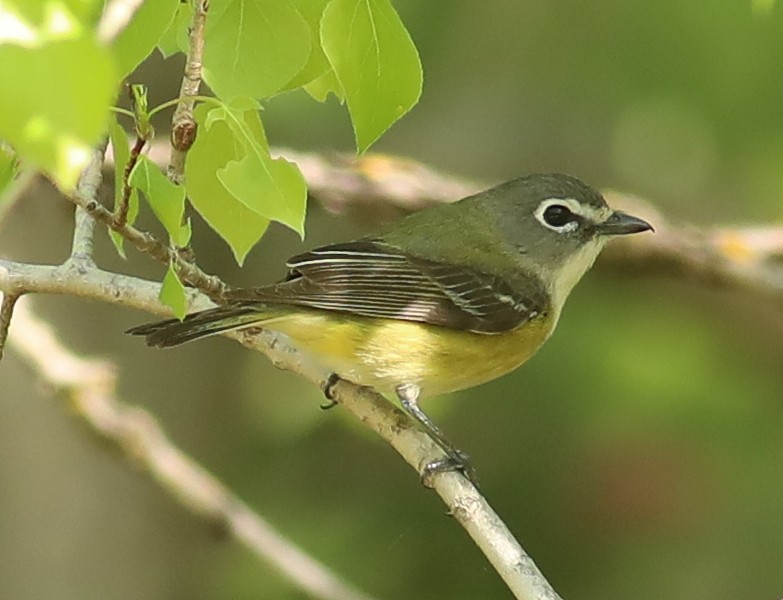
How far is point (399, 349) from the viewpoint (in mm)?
3320

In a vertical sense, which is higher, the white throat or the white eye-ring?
the white eye-ring

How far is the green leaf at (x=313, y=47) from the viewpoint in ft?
7.16

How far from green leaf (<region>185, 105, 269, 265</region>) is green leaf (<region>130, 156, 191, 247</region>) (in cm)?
17

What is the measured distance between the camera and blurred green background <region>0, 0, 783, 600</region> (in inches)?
197

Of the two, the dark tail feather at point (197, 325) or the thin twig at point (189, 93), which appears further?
the dark tail feather at point (197, 325)

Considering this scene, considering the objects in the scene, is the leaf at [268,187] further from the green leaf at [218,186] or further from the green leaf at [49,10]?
the green leaf at [49,10]

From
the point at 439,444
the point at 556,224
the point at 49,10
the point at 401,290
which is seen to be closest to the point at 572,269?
the point at 556,224

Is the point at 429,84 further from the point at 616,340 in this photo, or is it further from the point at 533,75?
the point at 616,340

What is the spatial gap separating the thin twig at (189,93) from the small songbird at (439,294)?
0.64 meters

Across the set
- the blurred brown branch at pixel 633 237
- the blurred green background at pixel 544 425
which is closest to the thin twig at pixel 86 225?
the blurred brown branch at pixel 633 237

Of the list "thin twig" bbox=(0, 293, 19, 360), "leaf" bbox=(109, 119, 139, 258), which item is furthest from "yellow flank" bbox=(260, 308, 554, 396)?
"leaf" bbox=(109, 119, 139, 258)

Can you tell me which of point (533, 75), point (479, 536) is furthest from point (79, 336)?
point (479, 536)

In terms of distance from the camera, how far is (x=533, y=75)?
6.27m

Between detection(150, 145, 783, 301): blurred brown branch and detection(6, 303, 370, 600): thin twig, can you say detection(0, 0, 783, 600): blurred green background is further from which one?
detection(6, 303, 370, 600): thin twig
